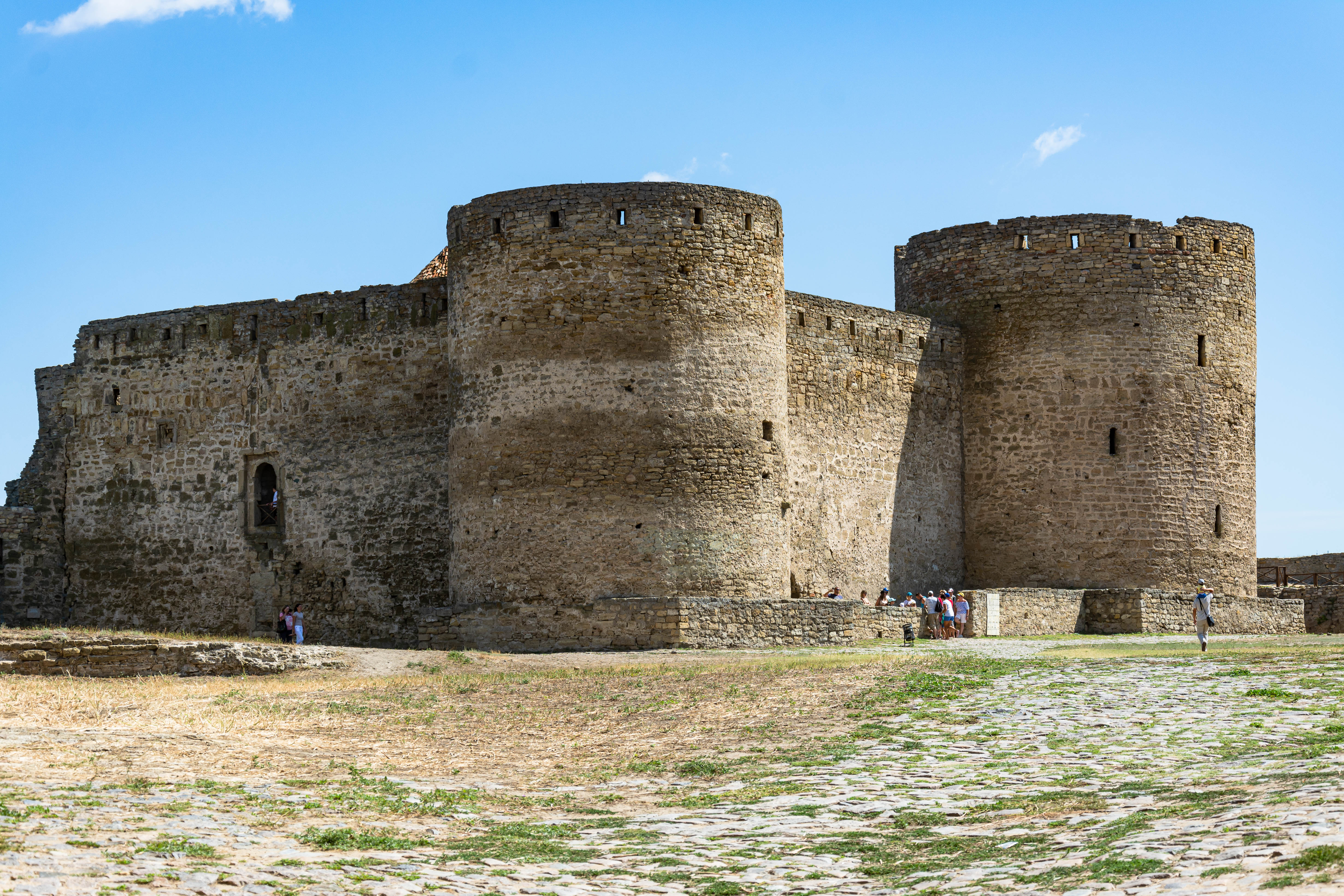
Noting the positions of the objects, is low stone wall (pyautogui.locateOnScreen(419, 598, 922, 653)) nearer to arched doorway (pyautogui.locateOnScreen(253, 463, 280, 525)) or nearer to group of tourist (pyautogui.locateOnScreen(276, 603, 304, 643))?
group of tourist (pyautogui.locateOnScreen(276, 603, 304, 643))

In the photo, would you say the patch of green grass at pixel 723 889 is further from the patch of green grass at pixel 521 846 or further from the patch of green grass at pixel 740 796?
the patch of green grass at pixel 740 796

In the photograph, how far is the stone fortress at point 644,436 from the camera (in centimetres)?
2117

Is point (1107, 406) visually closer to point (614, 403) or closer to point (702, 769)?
point (614, 403)

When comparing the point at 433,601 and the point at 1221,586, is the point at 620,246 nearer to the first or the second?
the point at 433,601

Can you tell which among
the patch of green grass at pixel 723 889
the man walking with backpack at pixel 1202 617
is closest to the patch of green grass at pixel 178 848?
the patch of green grass at pixel 723 889

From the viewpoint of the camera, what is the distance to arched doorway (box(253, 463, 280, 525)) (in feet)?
82.3

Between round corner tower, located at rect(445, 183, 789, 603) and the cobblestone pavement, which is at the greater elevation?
round corner tower, located at rect(445, 183, 789, 603)

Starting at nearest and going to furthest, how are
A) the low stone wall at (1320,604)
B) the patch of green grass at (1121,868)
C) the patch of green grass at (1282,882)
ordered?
the patch of green grass at (1282,882)
the patch of green grass at (1121,868)
the low stone wall at (1320,604)

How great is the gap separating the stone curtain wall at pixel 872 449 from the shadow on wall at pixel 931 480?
21 millimetres

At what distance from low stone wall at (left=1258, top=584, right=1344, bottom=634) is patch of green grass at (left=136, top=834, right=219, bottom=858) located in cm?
2513

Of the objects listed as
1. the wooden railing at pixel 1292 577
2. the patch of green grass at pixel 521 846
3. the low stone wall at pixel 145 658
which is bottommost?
the patch of green grass at pixel 521 846

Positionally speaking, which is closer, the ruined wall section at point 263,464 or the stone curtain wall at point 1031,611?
the ruined wall section at point 263,464

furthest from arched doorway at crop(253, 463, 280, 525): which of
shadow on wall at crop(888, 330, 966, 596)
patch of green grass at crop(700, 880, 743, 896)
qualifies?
patch of green grass at crop(700, 880, 743, 896)

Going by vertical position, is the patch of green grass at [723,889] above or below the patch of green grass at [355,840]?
below
